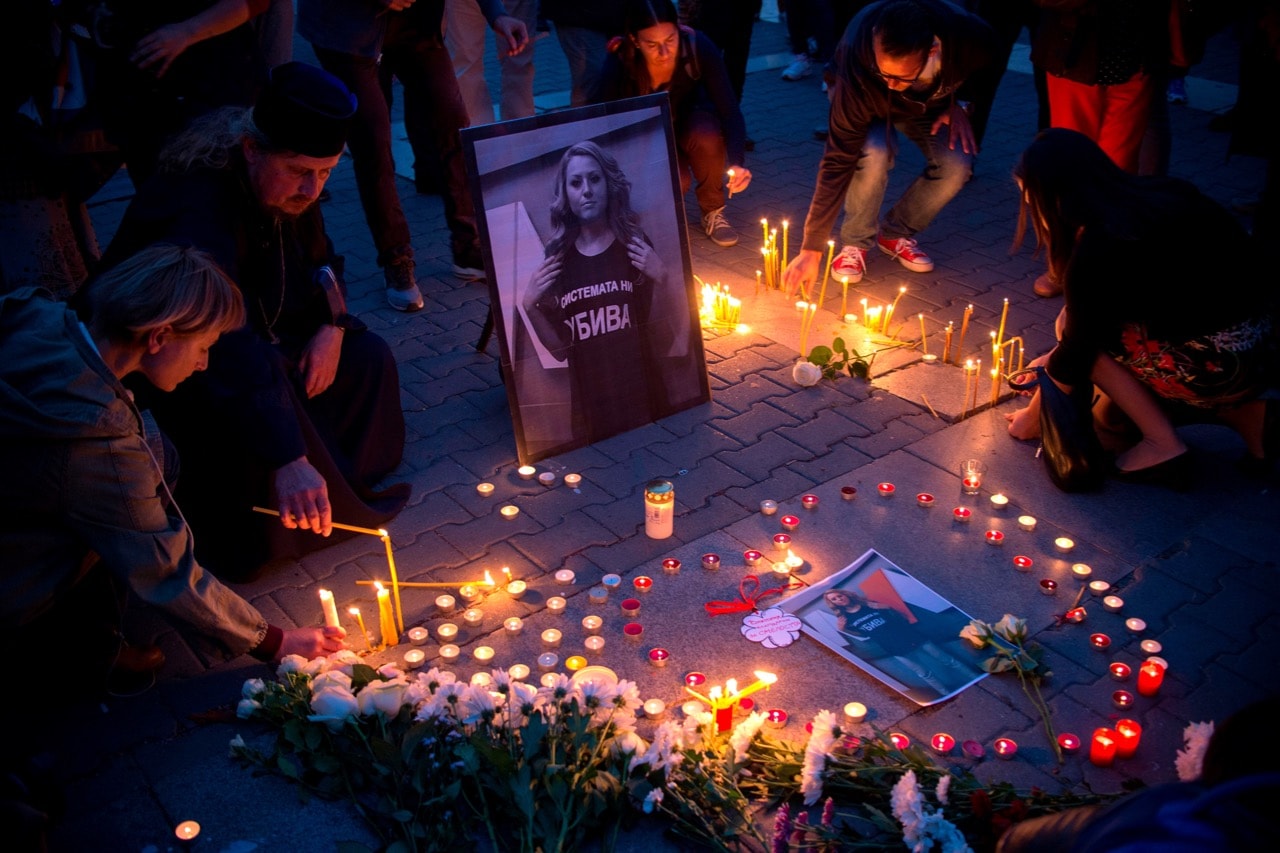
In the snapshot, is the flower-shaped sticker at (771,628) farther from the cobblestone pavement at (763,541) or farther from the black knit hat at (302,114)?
the black knit hat at (302,114)

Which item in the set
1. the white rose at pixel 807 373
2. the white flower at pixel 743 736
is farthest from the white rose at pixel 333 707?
the white rose at pixel 807 373

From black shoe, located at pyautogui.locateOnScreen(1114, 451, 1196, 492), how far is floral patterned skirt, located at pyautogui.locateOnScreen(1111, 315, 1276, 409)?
8.2 inches

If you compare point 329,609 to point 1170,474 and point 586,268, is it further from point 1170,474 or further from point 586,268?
point 1170,474

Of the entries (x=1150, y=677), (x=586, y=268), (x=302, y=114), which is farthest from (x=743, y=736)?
(x=302, y=114)

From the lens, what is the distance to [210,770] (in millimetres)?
2748

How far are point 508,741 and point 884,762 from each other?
94 centimetres

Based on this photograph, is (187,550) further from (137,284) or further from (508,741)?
(508,741)

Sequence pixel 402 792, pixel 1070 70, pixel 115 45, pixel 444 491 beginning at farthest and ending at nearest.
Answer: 1. pixel 1070 70
2. pixel 115 45
3. pixel 444 491
4. pixel 402 792

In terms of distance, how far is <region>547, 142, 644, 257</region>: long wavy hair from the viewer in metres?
3.97

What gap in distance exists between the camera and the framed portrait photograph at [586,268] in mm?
3893

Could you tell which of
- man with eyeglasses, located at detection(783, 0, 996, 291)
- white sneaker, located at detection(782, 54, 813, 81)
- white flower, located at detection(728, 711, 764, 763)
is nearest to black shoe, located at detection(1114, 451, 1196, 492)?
man with eyeglasses, located at detection(783, 0, 996, 291)

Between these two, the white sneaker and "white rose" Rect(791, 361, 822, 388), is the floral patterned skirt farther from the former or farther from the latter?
the white sneaker

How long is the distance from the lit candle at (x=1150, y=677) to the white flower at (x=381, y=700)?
2.01 metres

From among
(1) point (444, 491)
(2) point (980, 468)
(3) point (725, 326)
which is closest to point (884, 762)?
(2) point (980, 468)
